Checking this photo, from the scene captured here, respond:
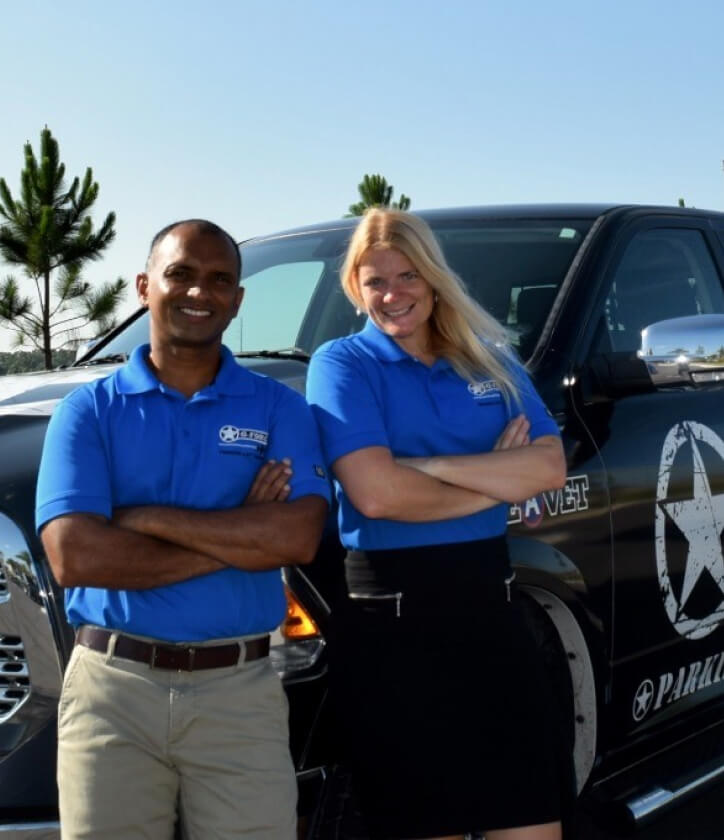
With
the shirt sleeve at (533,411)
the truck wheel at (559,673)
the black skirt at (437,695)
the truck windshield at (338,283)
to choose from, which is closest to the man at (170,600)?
the black skirt at (437,695)

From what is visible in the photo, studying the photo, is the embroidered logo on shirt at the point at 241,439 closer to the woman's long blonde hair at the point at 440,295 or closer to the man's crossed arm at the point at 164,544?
the man's crossed arm at the point at 164,544

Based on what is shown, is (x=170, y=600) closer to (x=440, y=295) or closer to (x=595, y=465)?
(x=440, y=295)

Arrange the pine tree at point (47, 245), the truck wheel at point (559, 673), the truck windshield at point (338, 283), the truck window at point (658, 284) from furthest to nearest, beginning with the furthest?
1. the pine tree at point (47, 245)
2. the truck window at point (658, 284)
3. the truck windshield at point (338, 283)
4. the truck wheel at point (559, 673)

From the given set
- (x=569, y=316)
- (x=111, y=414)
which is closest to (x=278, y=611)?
(x=111, y=414)

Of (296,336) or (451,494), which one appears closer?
(451,494)

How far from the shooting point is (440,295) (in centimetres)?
287

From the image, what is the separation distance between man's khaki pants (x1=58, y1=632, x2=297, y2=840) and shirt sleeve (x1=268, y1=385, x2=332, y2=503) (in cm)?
39

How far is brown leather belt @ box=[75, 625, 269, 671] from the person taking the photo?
233 centimetres

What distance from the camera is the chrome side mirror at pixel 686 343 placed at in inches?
136

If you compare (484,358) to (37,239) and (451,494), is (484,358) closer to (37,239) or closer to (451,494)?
(451,494)

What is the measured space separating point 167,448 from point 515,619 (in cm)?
86

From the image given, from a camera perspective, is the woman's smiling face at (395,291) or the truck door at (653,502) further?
the truck door at (653,502)

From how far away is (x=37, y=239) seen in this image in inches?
1396

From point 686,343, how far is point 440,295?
0.94 metres
